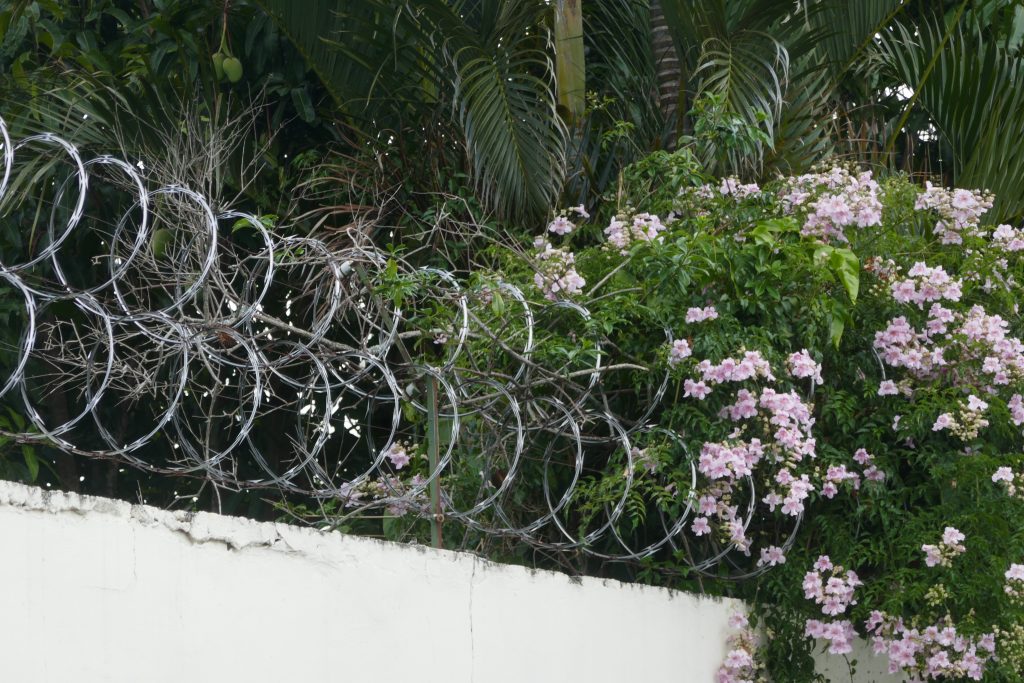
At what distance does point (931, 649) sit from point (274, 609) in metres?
2.67

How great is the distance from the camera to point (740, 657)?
492cm

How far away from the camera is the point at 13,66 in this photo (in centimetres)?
645

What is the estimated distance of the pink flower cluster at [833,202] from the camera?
539cm

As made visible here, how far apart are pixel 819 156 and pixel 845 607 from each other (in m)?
2.68

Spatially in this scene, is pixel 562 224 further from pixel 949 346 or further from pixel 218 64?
pixel 218 64

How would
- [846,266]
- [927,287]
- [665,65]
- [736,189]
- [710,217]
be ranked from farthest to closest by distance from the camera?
[665,65] < [736,189] < [710,217] < [927,287] < [846,266]

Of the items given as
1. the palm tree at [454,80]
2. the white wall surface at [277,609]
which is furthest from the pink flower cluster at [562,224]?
the white wall surface at [277,609]

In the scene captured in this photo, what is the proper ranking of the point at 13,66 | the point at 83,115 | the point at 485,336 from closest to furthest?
the point at 485,336 < the point at 83,115 < the point at 13,66

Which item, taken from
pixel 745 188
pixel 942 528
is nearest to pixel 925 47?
pixel 745 188

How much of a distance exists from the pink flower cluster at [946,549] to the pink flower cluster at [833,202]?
1.30 metres

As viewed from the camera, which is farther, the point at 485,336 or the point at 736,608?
the point at 736,608

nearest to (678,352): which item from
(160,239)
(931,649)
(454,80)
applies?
(931,649)

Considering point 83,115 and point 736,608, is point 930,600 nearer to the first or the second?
point 736,608

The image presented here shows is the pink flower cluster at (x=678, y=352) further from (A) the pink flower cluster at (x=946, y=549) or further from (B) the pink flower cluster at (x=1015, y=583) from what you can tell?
(B) the pink flower cluster at (x=1015, y=583)
